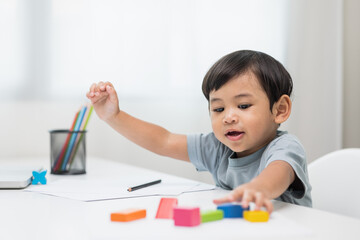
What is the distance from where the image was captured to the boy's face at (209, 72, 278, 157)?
79cm

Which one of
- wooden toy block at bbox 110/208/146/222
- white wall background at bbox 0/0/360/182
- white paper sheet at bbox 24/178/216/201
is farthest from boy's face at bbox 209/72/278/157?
white wall background at bbox 0/0/360/182

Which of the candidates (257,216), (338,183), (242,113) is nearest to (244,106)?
(242,113)

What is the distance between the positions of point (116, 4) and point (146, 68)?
9.3 inches

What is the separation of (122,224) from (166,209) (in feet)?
0.25

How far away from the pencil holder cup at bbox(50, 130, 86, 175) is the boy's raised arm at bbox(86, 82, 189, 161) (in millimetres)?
76

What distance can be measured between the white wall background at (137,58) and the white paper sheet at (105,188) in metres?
0.59

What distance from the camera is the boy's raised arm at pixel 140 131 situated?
960mm

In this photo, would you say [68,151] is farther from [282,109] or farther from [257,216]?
[257,216]

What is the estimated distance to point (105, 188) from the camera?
0.74 meters

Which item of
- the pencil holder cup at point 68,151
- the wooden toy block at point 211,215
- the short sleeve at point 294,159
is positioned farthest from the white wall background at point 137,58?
the wooden toy block at point 211,215

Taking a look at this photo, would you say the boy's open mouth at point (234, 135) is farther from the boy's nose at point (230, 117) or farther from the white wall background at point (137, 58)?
the white wall background at point (137, 58)

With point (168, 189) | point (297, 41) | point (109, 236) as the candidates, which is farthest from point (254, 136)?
point (297, 41)

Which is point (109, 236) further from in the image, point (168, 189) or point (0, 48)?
point (0, 48)

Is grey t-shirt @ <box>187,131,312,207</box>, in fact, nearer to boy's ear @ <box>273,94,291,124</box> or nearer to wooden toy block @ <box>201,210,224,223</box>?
boy's ear @ <box>273,94,291,124</box>
